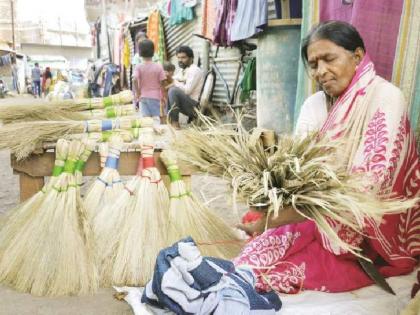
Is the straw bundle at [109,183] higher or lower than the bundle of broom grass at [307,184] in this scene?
lower

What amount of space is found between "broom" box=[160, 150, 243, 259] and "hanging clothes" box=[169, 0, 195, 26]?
6.88 metres

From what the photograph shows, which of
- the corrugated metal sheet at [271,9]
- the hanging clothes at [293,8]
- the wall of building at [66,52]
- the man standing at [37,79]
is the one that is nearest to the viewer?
the hanging clothes at [293,8]

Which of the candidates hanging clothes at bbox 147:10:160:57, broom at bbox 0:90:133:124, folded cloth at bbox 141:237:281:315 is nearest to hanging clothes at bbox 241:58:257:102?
broom at bbox 0:90:133:124

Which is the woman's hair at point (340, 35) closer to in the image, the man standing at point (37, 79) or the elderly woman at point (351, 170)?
the elderly woman at point (351, 170)

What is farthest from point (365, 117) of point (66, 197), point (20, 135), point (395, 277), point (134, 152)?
point (20, 135)

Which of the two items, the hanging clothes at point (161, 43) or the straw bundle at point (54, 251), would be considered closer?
the straw bundle at point (54, 251)

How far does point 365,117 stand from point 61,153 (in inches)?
61.4

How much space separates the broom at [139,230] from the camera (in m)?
2.31

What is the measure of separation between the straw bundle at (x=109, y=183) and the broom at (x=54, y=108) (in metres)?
0.35

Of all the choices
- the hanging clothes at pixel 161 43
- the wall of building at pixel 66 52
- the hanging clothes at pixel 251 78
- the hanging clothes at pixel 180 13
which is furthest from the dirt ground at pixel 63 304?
the wall of building at pixel 66 52

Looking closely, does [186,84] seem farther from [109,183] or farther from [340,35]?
[340,35]

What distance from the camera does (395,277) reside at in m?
1.92

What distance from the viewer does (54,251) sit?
2.29 metres

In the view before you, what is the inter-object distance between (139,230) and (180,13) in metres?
7.52
